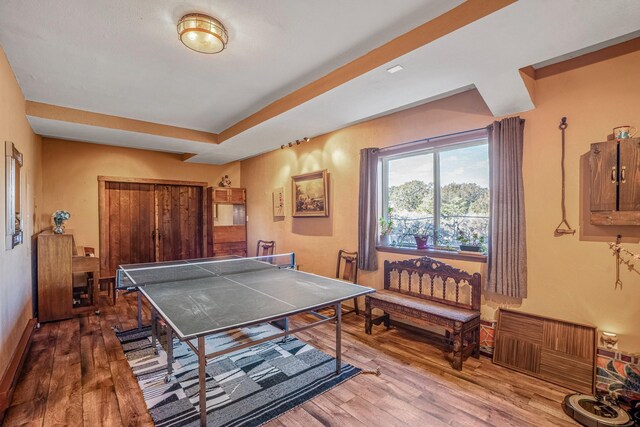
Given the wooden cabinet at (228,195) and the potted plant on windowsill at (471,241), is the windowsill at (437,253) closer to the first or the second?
the potted plant on windowsill at (471,241)

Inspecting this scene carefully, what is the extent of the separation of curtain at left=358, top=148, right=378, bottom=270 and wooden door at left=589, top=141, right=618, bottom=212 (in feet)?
6.90

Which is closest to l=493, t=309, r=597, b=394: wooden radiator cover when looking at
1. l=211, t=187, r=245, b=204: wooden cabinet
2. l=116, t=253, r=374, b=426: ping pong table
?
l=116, t=253, r=374, b=426: ping pong table

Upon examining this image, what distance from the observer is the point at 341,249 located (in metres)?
4.47

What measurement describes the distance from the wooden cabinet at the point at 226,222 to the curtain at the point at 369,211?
359 centimetres

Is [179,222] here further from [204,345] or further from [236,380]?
[204,345]

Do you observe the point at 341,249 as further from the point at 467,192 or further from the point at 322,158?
the point at 467,192

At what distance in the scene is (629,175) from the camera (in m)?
2.24

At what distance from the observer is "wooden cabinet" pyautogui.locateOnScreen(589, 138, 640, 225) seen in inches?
87.3

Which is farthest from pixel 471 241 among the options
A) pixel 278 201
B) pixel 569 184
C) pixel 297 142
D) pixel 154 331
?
pixel 278 201

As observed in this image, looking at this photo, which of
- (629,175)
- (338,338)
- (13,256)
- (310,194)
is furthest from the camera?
(310,194)

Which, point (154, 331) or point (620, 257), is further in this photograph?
point (154, 331)

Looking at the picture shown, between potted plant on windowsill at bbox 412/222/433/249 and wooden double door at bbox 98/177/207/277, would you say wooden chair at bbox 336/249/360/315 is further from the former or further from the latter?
wooden double door at bbox 98/177/207/277

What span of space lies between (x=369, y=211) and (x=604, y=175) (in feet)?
7.31

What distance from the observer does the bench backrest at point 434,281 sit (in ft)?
10.1
